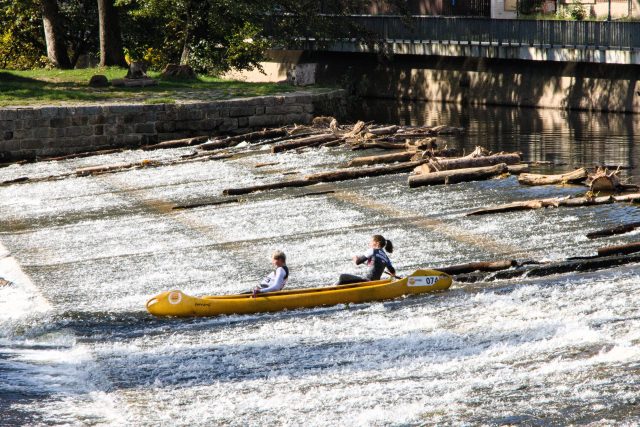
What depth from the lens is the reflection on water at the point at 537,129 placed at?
94.5 ft

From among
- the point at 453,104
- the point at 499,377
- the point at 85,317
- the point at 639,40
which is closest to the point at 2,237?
the point at 85,317

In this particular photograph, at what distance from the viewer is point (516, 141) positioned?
32781mm

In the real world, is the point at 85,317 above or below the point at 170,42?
below

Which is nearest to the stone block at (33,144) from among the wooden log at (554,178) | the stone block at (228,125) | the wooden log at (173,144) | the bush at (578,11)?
the wooden log at (173,144)

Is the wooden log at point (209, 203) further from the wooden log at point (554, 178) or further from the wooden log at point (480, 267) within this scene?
the wooden log at point (480, 267)

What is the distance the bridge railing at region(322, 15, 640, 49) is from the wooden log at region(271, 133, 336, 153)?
13.9 meters

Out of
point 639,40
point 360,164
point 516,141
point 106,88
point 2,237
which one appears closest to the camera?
point 2,237

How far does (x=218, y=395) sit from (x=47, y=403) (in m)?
1.80

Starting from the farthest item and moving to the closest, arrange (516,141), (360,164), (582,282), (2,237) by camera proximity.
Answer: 1. (516,141)
2. (360,164)
3. (2,237)
4. (582,282)

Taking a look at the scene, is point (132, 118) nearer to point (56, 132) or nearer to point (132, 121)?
point (132, 121)

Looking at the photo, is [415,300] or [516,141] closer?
[415,300]

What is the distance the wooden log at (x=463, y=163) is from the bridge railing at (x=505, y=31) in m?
16.0

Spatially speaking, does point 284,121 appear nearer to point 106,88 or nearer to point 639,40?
point 106,88

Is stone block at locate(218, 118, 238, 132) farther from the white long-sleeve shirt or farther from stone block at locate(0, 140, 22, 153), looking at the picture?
the white long-sleeve shirt
